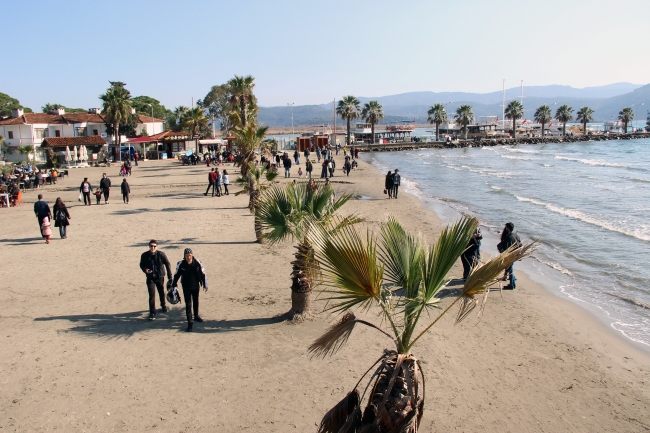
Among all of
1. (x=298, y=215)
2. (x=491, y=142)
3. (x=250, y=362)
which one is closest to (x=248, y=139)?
(x=298, y=215)

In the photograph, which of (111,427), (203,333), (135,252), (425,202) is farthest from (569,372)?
(425,202)

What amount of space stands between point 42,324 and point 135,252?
4.88 m

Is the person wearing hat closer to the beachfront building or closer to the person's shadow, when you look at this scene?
the person's shadow

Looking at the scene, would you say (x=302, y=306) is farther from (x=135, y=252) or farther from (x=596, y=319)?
(x=135, y=252)

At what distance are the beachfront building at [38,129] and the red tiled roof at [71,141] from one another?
3.02 meters

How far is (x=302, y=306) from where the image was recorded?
8.40 m

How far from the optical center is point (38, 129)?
49062 millimetres

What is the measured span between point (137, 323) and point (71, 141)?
4179cm

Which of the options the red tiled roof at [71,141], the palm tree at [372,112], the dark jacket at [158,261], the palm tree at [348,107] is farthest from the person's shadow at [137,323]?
the palm tree at [372,112]

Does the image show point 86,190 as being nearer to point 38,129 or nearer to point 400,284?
point 400,284

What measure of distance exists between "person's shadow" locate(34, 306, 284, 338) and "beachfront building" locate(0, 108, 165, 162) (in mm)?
43883

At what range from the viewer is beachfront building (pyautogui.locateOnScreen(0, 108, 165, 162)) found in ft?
155

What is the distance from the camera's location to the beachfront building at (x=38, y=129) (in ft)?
155

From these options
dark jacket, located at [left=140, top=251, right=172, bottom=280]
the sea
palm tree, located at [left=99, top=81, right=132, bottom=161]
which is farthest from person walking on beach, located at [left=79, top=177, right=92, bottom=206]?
palm tree, located at [left=99, top=81, right=132, bottom=161]
